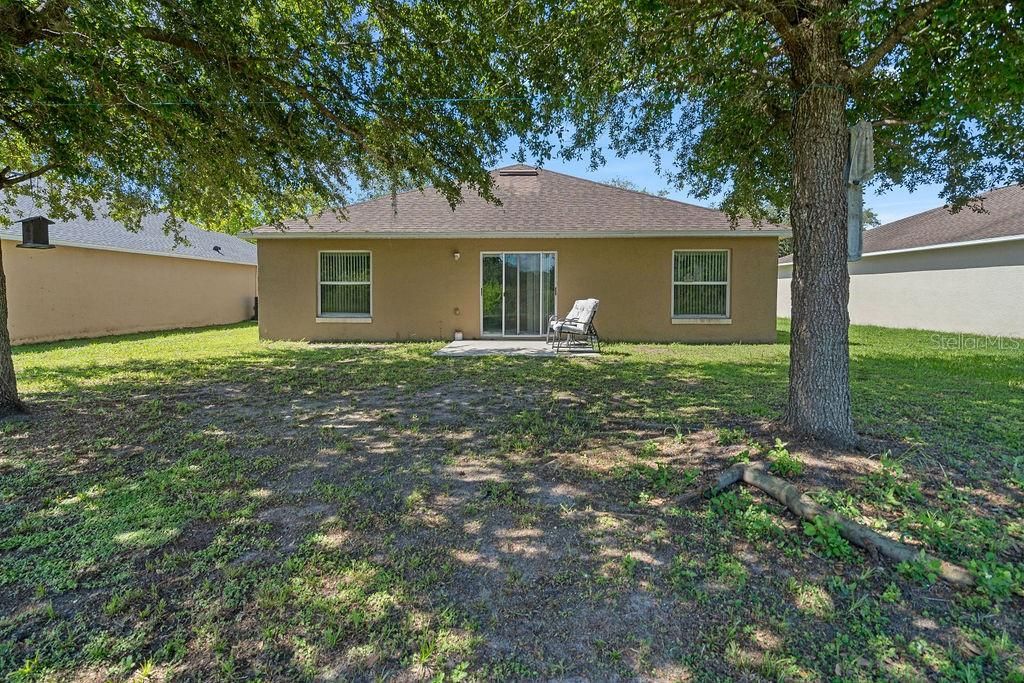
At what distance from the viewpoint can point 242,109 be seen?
536cm

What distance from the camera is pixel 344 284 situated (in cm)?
1151

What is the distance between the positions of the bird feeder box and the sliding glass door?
31.1 ft

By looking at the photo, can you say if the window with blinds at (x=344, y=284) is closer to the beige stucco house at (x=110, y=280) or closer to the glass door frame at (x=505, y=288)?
the glass door frame at (x=505, y=288)

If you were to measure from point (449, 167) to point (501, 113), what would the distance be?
1172mm

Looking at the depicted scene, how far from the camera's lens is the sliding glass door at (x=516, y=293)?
11.3m

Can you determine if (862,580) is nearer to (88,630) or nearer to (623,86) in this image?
(88,630)

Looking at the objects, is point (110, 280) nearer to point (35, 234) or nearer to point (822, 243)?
point (35, 234)

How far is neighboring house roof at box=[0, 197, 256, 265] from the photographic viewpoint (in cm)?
1134

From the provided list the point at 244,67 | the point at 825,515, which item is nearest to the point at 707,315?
the point at 825,515

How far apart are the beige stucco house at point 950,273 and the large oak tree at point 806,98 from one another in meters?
5.58

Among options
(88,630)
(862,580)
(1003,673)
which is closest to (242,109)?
(88,630)

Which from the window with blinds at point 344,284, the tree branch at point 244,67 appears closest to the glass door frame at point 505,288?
the window with blinds at point 344,284

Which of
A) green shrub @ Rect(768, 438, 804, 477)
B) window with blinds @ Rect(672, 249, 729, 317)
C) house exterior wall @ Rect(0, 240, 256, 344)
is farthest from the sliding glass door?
house exterior wall @ Rect(0, 240, 256, 344)

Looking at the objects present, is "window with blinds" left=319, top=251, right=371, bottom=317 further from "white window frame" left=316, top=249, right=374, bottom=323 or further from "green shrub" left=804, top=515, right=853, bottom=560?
"green shrub" left=804, top=515, right=853, bottom=560
